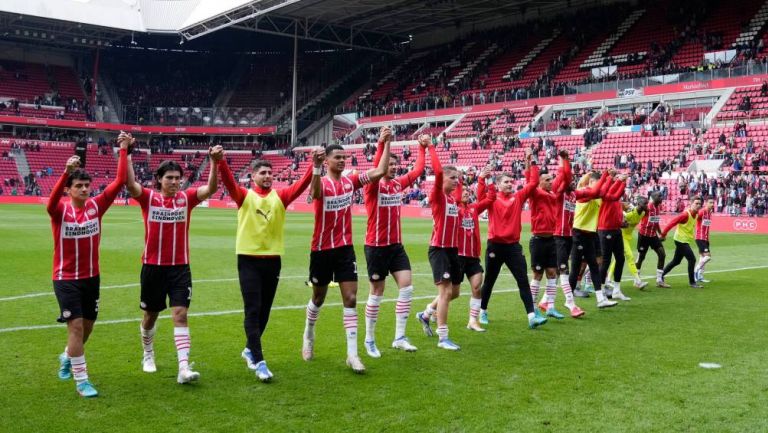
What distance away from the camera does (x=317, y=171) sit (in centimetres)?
662

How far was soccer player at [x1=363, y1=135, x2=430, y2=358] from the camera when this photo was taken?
7664 mm

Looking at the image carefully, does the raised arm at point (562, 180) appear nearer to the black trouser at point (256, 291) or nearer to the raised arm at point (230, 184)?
the black trouser at point (256, 291)

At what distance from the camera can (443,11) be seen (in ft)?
183

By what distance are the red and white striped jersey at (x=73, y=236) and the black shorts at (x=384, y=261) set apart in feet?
8.90

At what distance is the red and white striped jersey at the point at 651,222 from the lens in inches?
545

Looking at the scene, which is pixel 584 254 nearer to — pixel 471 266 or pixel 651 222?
pixel 471 266

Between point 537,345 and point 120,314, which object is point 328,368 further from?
point 120,314

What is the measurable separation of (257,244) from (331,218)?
827mm

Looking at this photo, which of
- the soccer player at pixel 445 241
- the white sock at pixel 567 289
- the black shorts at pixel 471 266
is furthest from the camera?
the white sock at pixel 567 289

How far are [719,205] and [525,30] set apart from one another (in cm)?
3046

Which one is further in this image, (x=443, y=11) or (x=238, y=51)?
(x=238, y=51)

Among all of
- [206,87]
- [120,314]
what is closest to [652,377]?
[120,314]

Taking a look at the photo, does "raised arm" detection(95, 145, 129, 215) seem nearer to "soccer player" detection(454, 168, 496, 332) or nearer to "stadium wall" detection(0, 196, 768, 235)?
"soccer player" detection(454, 168, 496, 332)

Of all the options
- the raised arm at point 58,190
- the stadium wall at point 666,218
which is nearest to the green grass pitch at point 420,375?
the raised arm at point 58,190
